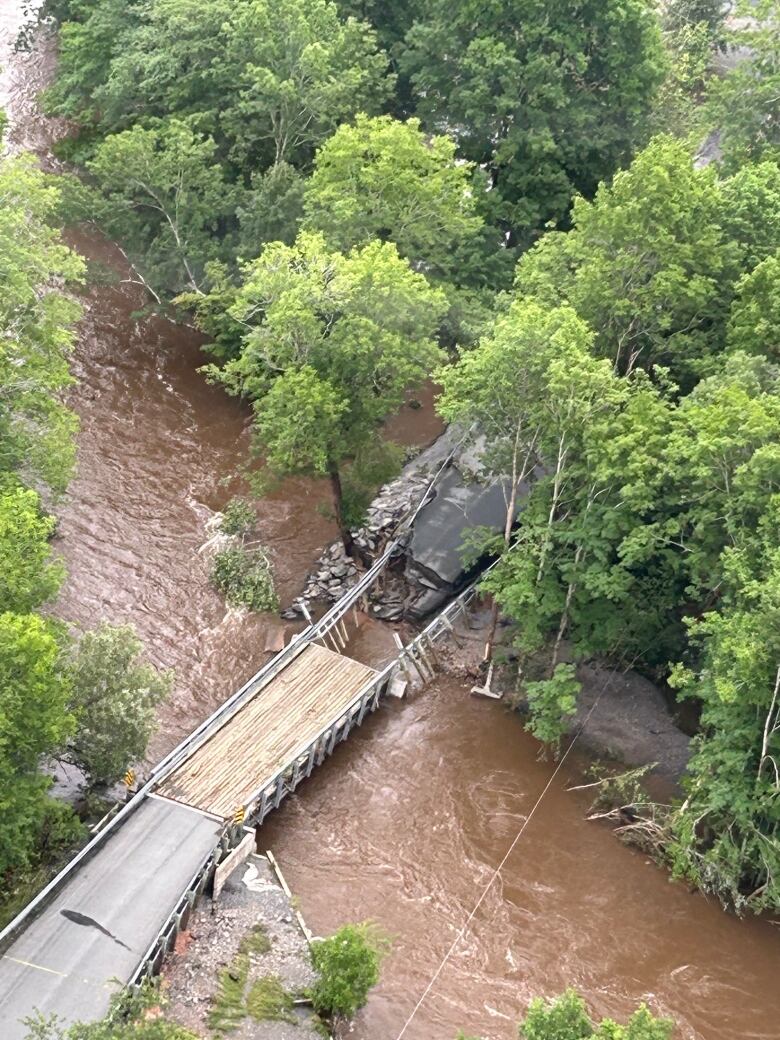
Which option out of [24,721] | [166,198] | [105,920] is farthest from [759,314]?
[166,198]

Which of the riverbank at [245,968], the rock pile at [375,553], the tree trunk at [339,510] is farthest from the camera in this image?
the rock pile at [375,553]

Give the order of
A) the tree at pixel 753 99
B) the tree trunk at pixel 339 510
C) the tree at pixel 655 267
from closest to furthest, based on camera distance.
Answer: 1. the tree at pixel 655 267
2. the tree trunk at pixel 339 510
3. the tree at pixel 753 99

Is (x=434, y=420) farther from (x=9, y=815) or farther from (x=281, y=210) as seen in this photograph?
(x=9, y=815)

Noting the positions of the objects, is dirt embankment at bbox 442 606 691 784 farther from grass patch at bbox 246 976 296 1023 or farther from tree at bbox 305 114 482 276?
tree at bbox 305 114 482 276

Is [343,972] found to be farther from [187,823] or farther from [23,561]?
[23,561]

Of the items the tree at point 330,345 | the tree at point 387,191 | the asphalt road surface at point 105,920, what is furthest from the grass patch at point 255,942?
the tree at point 387,191

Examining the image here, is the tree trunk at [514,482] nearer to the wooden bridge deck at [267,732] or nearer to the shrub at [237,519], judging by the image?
the wooden bridge deck at [267,732]
